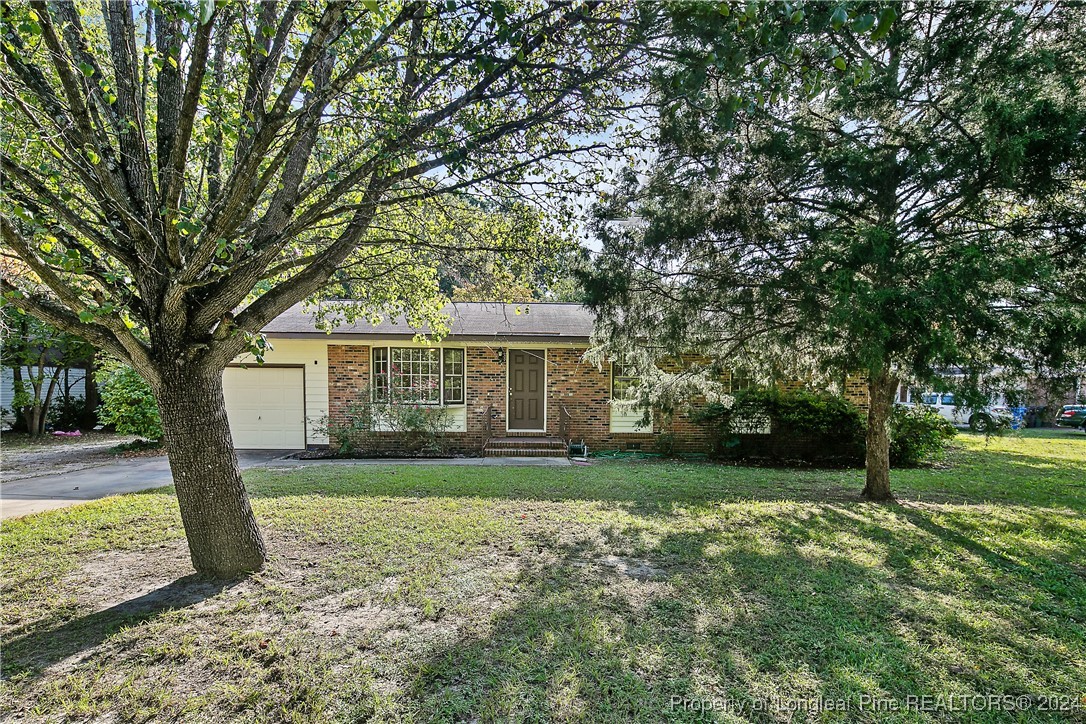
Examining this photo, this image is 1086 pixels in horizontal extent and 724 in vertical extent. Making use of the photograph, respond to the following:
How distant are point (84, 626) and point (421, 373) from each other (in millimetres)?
8616

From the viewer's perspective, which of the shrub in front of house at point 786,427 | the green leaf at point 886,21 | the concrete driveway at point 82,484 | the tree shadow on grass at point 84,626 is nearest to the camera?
the green leaf at point 886,21

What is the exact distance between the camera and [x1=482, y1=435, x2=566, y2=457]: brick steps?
35.3 feet

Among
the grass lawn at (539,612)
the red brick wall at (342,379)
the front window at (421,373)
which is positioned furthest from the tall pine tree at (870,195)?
the red brick wall at (342,379)

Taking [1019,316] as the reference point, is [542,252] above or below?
above

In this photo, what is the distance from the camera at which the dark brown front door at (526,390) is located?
11.8 meters

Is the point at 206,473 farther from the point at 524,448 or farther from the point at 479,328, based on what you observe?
the point at 479,328

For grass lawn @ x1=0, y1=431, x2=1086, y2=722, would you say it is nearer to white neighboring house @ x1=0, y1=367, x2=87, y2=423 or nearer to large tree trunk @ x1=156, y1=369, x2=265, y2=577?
large tree trunk @ x1=156, y1=369, x2=265, y2=577

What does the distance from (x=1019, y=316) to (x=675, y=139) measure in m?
3.81

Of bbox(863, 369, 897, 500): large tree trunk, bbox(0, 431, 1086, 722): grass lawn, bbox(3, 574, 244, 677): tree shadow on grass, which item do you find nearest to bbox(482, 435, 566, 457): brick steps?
bbox(0, 431, 1086, 722): grass lawn

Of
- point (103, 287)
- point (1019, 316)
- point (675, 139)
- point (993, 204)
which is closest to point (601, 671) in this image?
point (103, 287)

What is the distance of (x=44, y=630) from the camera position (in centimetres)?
318

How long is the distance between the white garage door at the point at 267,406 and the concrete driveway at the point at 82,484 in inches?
61.6

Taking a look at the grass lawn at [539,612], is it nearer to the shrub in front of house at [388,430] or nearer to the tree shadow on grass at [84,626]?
the tree shadow on grass at [84,626]

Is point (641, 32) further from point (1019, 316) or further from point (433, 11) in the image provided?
point (1019, 316)
